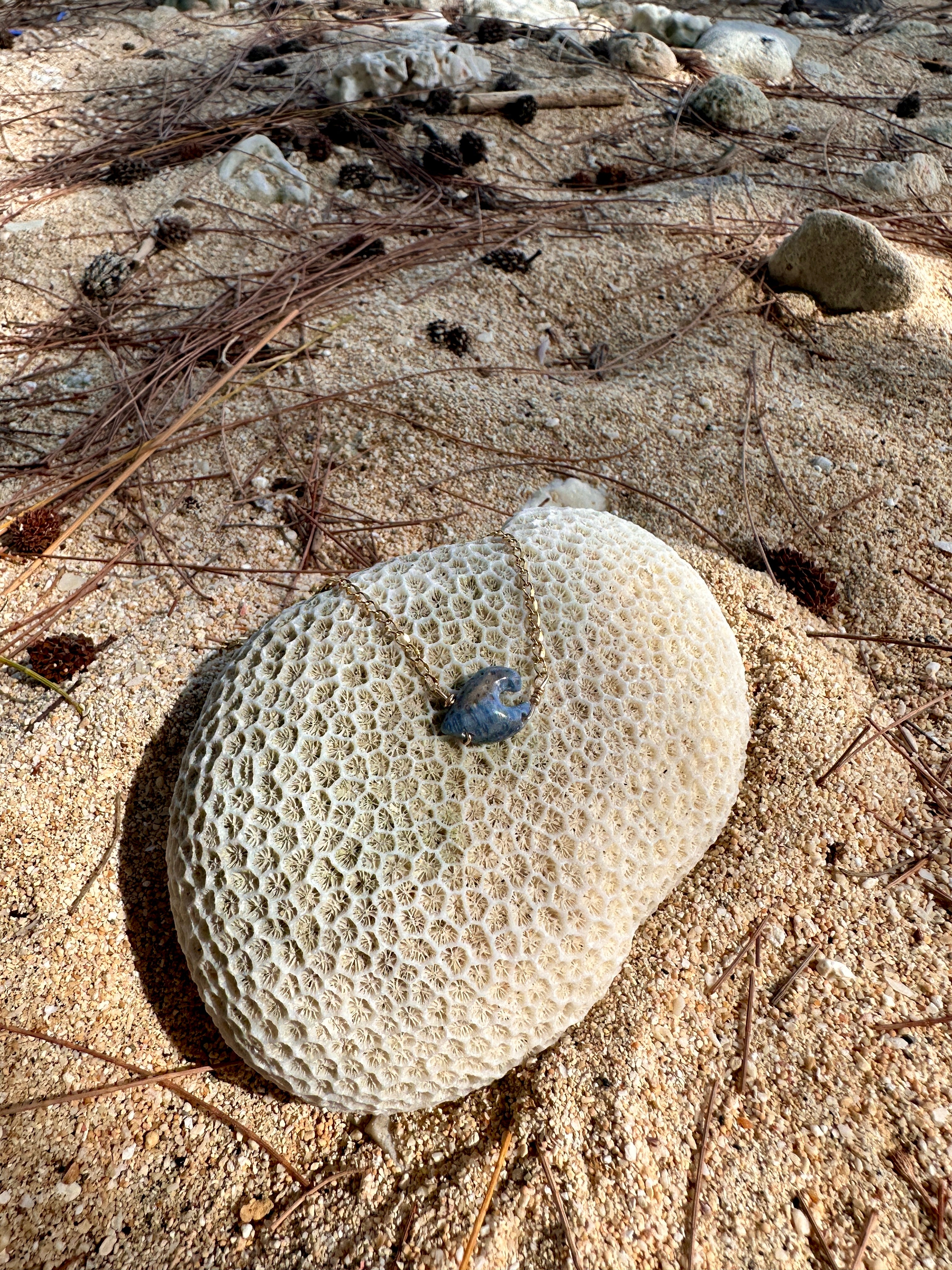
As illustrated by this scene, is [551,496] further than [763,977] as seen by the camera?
Yes

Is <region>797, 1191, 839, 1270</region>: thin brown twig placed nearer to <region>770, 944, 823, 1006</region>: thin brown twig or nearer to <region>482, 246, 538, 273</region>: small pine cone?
<region>770, 944, 823, 1006</region>: thin brown twig

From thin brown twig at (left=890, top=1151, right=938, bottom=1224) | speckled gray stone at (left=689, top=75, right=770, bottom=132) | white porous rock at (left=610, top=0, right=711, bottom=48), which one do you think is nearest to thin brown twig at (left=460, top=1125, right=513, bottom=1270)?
thin brown twig at (left=890, top=1151, right=938, bottom=1224)

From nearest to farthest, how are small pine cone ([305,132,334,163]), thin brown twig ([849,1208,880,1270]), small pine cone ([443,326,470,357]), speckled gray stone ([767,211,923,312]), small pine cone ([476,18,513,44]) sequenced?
1. thin brown twig ([849,1208,880,1270])
2. small pine cone ([443,326,470,357])
3. speckled gray stone ([767,211,923,312])
4. small pine cone ([305,132,334,163])
5. small pine cone ([476,18,513,44])

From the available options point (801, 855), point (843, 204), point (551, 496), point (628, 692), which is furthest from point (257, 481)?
point (843, 204)

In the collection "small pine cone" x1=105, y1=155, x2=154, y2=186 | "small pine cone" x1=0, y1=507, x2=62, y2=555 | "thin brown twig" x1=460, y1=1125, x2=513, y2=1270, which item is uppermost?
"small pine cone" x1=105, y1=155, x2=154, y2=186

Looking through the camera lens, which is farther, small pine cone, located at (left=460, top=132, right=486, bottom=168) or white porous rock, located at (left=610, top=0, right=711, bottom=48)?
white porous rock, located at (left=610, top=0, right=711, bottom=48)

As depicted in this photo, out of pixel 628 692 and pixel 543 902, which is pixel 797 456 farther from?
pixel 543 902

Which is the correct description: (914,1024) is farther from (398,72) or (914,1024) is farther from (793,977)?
(398,72)
